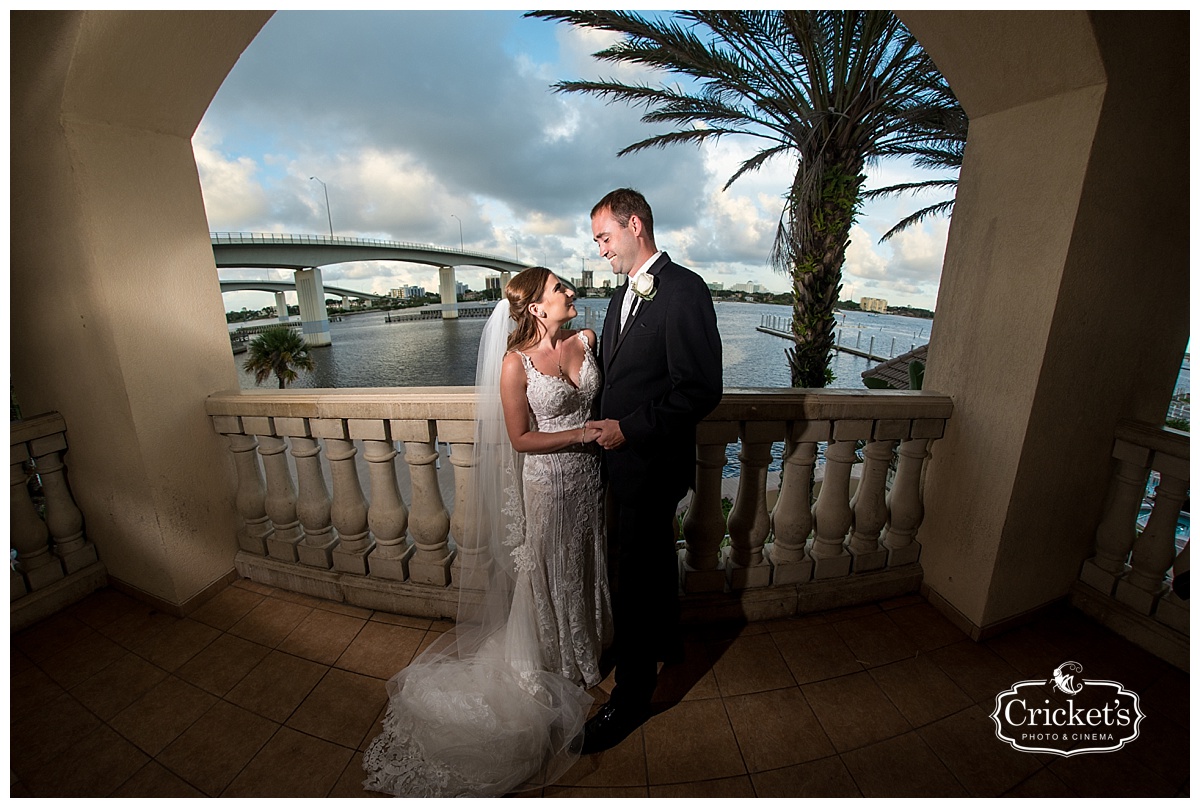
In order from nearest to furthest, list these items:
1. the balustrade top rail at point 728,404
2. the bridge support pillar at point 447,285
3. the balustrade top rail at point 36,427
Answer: the balustrade top rail at point 728,404, the balustrade top rail at point 36,427, the bridge support pillar at point 447,285

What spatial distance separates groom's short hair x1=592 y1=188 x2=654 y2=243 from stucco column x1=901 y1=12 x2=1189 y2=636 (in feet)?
5.28

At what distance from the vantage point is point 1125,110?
188cm

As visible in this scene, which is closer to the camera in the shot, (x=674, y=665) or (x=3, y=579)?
(x=3, y=579)

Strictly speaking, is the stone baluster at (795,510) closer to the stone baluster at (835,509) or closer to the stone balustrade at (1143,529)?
the stone baluster at (835,509)

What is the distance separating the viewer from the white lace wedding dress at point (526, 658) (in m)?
1.76

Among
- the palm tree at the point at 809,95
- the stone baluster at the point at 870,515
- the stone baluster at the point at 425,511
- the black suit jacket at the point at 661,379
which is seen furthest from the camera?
the palm tree at the point at 809,95

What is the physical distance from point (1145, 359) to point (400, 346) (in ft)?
133

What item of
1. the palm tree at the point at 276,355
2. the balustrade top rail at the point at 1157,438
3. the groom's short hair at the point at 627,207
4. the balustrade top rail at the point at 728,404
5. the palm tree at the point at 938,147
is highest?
the palm tree at the point at 938,147

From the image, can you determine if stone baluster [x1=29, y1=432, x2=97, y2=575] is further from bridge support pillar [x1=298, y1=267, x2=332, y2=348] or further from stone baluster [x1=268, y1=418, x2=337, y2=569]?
bridge support pillar [x1=298, y1=267, x2=332, y2=348]

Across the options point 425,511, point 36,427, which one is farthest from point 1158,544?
point 36,427

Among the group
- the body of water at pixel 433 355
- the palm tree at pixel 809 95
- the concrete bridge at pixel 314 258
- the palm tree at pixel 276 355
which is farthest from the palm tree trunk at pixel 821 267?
the palm tree at pixel 276 355

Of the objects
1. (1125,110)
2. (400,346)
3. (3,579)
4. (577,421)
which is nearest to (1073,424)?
(1125,110)

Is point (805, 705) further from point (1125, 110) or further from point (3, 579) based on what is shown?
point (3, 579)

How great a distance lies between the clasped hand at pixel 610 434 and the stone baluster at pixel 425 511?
1.02 meters
